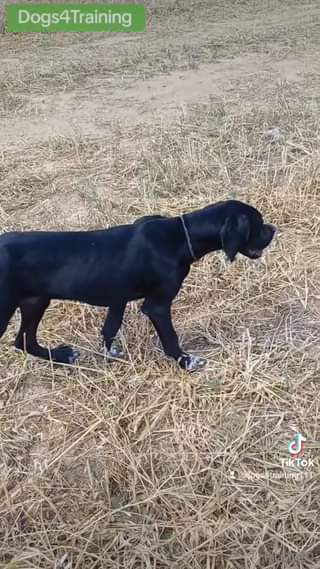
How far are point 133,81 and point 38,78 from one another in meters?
1.24

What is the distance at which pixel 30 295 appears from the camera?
2.42 metres

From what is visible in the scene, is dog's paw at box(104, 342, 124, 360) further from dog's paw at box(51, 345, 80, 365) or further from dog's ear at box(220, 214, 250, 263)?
dog's ear at box(220, 214, 250, 263)

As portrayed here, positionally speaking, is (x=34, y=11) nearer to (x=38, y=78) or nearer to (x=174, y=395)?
(x=38, y=78)

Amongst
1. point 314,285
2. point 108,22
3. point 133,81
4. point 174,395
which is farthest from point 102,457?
point 108,22

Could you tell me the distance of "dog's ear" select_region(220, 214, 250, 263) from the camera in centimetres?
242

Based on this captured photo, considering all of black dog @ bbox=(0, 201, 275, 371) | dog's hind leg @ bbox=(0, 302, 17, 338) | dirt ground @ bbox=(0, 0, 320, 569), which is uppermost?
black dog @ bbox=(0, 201, 275, 371)

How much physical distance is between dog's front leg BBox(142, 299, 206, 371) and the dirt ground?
7 cm

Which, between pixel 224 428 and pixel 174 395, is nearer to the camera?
pixel 224 428

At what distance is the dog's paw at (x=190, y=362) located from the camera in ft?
9.01

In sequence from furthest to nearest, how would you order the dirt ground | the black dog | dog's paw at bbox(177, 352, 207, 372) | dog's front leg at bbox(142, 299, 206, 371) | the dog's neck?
dog's paw at bbox(177, 352, 207, 372), dog's front leg at bbox(142, 299, 206, 371), the dog's neck, the black dog, the dirt ground

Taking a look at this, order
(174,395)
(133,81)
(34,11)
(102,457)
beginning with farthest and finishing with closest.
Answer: (34,11)
(133,81)
(174,395)
(102,457)

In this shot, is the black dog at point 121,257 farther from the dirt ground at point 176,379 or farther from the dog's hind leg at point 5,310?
the dirt ground at point 176,379

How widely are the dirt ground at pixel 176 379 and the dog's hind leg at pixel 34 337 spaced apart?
0.07 m

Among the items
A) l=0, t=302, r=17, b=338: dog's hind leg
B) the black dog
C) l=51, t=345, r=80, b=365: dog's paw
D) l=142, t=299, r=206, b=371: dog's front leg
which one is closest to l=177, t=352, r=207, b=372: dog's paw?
l=142, t=299, r=206, b=371: dog's front leg
